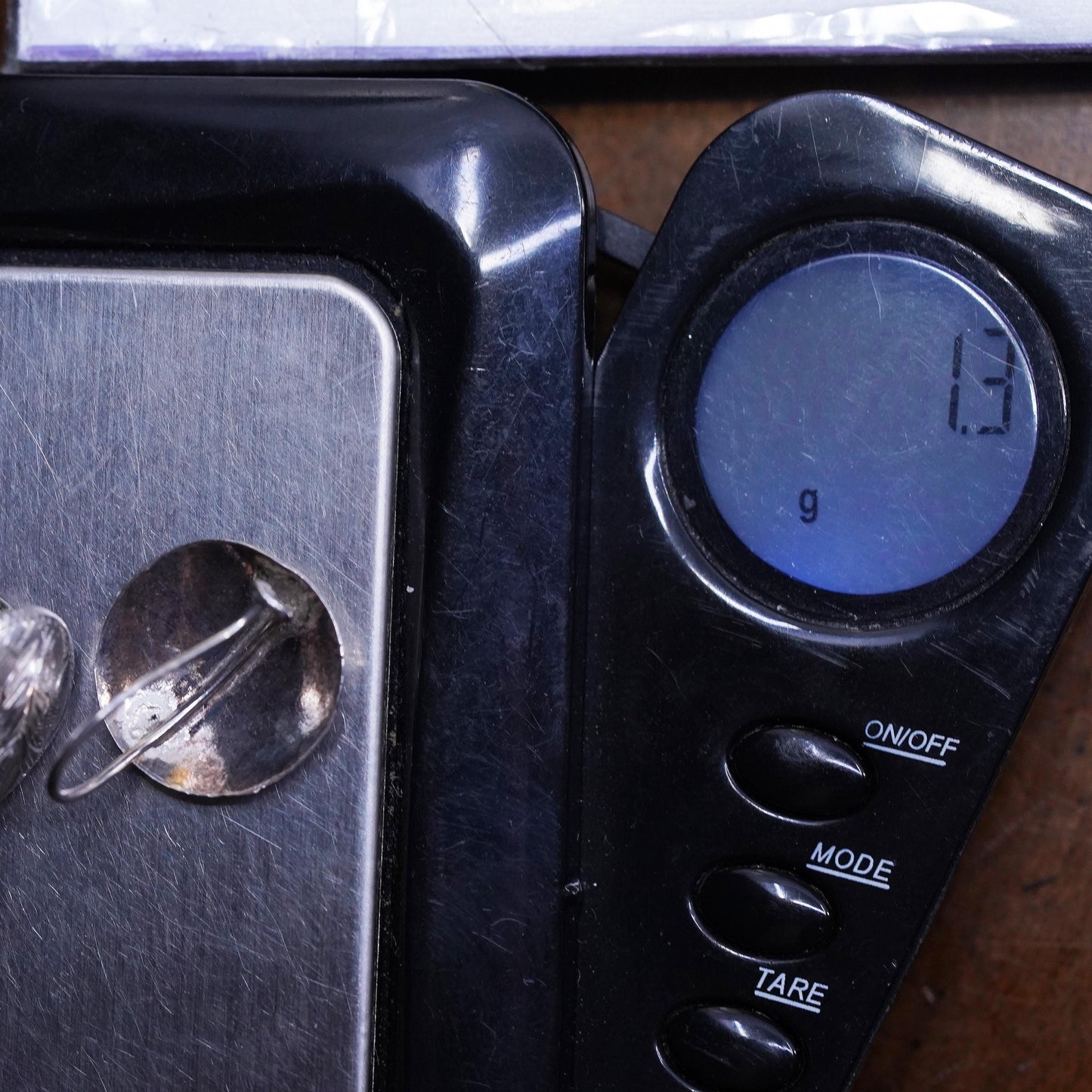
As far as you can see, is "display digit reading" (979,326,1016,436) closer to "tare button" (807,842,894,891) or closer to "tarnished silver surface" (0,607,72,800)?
"tare button" (807,842,894,891)

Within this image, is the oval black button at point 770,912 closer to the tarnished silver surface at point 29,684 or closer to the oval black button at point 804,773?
the oval black button at point 804,773

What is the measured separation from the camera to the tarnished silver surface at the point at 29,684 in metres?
0.25

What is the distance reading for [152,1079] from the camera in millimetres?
250

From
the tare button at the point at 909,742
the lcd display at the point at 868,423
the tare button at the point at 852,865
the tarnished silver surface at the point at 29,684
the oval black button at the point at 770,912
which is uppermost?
the lcd display at the point at 868,423

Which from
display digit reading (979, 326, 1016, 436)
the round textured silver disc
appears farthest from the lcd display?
the round textured silver disc

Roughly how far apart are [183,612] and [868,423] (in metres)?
0.16

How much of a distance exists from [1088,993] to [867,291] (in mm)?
214

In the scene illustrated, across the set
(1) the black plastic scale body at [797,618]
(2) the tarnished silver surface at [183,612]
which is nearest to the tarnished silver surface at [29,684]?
(2) the tarnished silver surface at [183,612]

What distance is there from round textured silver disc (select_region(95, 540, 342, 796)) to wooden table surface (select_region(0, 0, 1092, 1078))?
0.16 m

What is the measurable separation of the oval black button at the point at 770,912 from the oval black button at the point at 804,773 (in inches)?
0.6

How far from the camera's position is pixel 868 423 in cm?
25

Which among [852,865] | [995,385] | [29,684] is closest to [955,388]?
[995,385]

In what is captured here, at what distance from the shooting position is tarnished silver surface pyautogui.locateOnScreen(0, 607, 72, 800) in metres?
0.25

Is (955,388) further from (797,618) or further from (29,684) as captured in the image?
(29,684)
